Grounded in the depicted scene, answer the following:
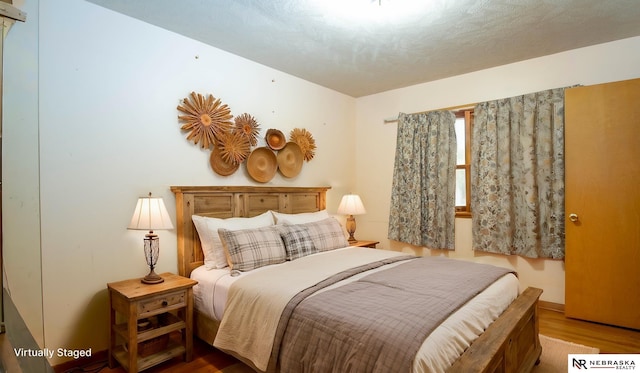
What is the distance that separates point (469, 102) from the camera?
3699 millimetres

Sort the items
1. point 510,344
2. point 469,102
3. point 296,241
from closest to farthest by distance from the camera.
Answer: point 510,344, point 296,241, point 469,102

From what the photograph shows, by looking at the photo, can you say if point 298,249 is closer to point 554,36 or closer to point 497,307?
point 497,307

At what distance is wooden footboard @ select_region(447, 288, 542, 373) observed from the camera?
1.37 meters

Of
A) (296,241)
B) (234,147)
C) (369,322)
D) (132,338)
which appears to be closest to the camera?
(369,322)

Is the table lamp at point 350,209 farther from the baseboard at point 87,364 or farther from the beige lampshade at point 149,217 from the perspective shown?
the baseboard at point 87,364

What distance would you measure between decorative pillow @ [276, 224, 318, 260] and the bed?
0.08m

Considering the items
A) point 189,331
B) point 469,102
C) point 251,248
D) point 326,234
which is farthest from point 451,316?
point 469,102

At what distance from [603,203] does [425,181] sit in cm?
162

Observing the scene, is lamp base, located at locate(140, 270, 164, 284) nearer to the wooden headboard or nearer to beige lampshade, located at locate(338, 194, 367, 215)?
the wooden headboard

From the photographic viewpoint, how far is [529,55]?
3217 millimetres

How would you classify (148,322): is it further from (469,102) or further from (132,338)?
(469,102)

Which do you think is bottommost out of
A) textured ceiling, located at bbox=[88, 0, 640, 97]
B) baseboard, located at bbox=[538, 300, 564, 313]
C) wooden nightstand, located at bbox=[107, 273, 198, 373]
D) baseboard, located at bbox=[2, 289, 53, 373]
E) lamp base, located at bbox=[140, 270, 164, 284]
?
baseboard, located at bbox=[538, 300, 564, 313]

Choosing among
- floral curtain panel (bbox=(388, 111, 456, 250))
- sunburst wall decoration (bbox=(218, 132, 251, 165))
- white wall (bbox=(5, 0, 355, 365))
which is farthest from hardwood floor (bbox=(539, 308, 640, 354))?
white wall (bbox=(5, 0, 355, 365))

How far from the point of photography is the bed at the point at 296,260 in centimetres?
149
